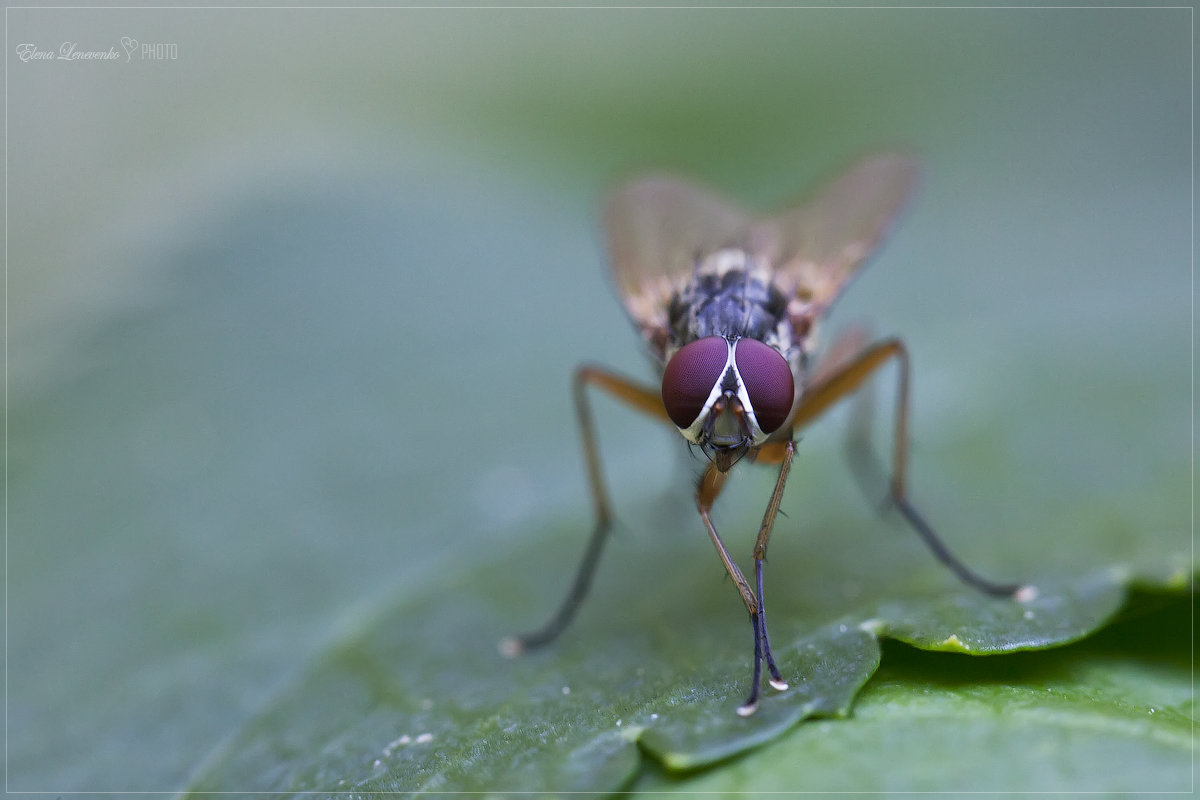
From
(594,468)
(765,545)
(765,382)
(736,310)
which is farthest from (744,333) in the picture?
(594,468)

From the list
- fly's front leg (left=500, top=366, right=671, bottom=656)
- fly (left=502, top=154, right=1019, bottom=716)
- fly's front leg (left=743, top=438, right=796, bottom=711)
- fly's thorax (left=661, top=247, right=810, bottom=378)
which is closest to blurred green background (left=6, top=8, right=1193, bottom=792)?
fly's front leg (left=500, top=366, right=671, bottom=656)

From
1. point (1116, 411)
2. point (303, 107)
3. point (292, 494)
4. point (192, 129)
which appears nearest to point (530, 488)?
point (292, 494)

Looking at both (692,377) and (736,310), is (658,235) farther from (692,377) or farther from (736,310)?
(692,377)

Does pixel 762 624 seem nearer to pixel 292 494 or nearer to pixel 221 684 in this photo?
pixel 221 684

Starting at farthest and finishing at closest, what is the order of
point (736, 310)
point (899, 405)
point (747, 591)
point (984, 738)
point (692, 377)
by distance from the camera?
point (899, 405), point (736, 310), point (692, 377), point (747, 591), point (984, 738)

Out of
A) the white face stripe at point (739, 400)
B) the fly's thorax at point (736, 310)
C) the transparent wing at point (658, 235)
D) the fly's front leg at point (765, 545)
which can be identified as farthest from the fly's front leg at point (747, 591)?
the transparent wing at point (658, 235)

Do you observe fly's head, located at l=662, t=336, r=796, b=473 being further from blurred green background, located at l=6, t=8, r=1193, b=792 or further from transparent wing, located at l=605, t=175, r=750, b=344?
blurred green background, located at l=6, t=8, r=1193, b=792
